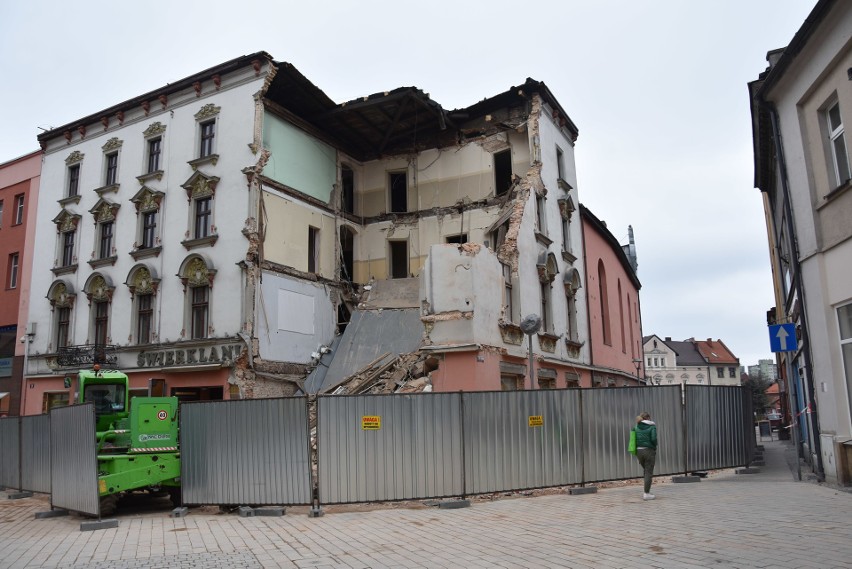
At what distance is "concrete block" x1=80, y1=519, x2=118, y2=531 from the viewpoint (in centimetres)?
1022

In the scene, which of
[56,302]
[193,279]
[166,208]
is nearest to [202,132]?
[166,208]

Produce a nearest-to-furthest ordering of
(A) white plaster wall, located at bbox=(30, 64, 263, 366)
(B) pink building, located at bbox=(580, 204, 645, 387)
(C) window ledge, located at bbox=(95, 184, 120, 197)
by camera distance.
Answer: (A) white plaster wall, located at bbox=(30, 64, 263, 366) → (C) window ledge, located at bbox=(95, 184, 120, 197) → (B) pink building, located at bbox=(580, 204, 645, 387)

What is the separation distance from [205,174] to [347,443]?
51.7ft

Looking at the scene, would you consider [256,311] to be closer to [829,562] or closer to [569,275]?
[569,275]

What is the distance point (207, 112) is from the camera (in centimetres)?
2423

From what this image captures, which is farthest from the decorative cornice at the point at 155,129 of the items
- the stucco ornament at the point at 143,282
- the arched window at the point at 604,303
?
the arched window at the point at 604,303

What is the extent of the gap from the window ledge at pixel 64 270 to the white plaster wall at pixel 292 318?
10.2 m

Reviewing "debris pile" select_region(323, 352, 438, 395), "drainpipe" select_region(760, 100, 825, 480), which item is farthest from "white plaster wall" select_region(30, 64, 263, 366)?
"drainpipe" select_region(760, 100, 825, 480)

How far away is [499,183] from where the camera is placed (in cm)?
2575

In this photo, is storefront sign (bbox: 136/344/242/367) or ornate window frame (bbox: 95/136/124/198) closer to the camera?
storefront sign (bbox: 136/344/242/367)

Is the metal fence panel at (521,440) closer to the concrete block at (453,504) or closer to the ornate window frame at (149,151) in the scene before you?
the concrete block at (453,504)

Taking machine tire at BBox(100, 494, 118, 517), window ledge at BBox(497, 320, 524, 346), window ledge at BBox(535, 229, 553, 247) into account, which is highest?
window ledge at BBox(535, 229, 553, 247)

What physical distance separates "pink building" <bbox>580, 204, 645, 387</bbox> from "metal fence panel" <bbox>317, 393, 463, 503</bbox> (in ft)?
57.1

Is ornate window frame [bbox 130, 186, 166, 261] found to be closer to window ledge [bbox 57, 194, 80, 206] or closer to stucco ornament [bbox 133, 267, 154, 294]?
stucco ornament [bbox 133, 267, 154, 294]
